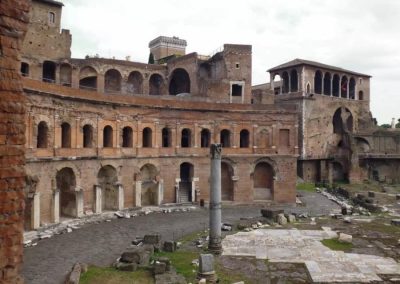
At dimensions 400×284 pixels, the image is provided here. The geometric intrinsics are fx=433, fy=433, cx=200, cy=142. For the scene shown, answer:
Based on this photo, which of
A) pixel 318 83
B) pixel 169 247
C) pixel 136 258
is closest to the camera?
pixel 136 258

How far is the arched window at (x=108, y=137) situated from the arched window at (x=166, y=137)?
5.03 meters

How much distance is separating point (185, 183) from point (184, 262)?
17208mm

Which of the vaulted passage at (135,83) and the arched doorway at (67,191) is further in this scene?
the vaulted passage at (135,83)

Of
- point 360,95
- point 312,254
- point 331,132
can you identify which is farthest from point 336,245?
point 360,95

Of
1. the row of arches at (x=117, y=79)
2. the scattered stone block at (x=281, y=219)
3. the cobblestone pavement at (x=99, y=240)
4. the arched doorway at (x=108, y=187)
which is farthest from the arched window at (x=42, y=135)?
the scattered stone block at (x=281, y=219)

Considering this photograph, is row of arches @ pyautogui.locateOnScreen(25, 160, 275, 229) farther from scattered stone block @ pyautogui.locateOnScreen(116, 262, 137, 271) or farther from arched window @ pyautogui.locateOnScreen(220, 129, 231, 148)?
scattered stone block @ pyautogui.locateOnScreen(116, 262, 137, 271)

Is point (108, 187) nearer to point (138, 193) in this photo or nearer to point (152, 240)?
point (138, 193)

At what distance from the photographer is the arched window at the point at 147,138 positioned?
32.4 metres

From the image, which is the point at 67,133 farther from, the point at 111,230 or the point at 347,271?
the point at 347,271

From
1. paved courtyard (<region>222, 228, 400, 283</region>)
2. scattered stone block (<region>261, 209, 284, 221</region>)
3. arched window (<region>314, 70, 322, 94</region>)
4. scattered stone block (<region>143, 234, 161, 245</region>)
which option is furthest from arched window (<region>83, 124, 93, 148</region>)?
arched window (<region>314, 70, 322, 94</region>)

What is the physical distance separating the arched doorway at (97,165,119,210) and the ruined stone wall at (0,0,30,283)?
23778 millimetres

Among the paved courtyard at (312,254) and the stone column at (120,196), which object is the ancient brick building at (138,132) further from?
the paved courtyard at (312,254)

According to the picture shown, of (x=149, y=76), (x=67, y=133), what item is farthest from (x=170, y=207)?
(x=149, y=76)

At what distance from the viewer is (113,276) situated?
15.8 meters
